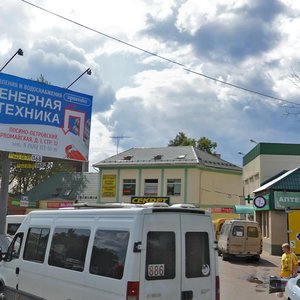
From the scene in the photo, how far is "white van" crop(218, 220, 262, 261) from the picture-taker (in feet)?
83.4

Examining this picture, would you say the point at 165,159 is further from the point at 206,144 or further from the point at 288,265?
the point at 288,265

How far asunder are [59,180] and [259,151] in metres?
31.3

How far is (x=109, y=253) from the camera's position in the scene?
7.23 meters

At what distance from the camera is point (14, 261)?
32.4ft

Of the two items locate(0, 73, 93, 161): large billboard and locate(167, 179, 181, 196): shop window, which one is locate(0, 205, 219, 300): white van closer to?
locate(0, 73, 93, 161): large billboard

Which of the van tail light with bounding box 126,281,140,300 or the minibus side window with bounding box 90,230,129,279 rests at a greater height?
the minibus side window with bounding box 90,230,129,279

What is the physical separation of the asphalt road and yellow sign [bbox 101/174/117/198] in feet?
78.7

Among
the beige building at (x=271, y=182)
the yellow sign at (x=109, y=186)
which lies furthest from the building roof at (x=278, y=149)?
the yellow sign at (x=109, y=186)

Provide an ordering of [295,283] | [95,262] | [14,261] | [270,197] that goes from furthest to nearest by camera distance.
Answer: [270,197], [295,283], [14,261], [95,262]

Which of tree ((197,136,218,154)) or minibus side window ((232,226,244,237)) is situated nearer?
minibus side window ((232,226,244,237))

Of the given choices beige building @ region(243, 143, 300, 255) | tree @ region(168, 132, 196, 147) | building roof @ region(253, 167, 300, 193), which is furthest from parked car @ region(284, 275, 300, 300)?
tree @ region(168, 132, 196, 147)

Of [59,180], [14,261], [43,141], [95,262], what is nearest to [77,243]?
[95,262]

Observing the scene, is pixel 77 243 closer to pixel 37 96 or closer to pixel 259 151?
pixel 37 96

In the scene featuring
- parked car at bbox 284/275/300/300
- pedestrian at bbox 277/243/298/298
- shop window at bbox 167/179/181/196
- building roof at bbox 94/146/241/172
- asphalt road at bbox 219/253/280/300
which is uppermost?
building roof at bbox 94/146/241/172
